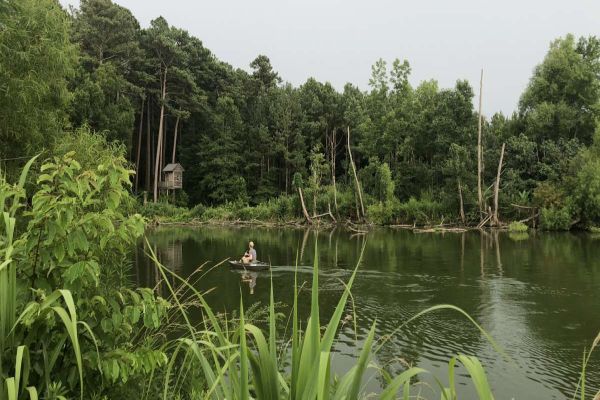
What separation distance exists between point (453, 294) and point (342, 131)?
3815cm

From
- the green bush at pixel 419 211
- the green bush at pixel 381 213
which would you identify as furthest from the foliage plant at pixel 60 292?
the green bush at pixel 381 213

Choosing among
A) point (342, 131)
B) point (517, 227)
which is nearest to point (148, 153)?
point (342, 131)

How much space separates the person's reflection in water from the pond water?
0.29ft

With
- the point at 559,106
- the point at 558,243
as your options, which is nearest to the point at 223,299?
the point at 558,243

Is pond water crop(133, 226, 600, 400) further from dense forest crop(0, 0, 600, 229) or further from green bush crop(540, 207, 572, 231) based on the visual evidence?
dense forest crop(0, 0, 600, 229)

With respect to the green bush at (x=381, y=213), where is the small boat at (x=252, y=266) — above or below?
below

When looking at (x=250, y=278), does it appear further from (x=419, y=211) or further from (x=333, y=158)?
(x=333, y=158)

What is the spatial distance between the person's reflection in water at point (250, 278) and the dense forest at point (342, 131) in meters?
12.5

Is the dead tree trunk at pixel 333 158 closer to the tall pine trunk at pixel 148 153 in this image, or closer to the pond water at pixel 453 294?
the pond water at pixel 453 294

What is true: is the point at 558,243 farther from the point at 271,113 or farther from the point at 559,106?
the point at 271,113

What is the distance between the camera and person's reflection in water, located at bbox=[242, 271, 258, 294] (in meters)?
14.2

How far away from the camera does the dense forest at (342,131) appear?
111ft

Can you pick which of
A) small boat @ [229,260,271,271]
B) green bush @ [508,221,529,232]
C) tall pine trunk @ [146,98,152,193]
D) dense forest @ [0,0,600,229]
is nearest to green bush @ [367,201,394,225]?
→ dense forest @ [0,0,600,229]

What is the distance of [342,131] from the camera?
49594 millimetres
